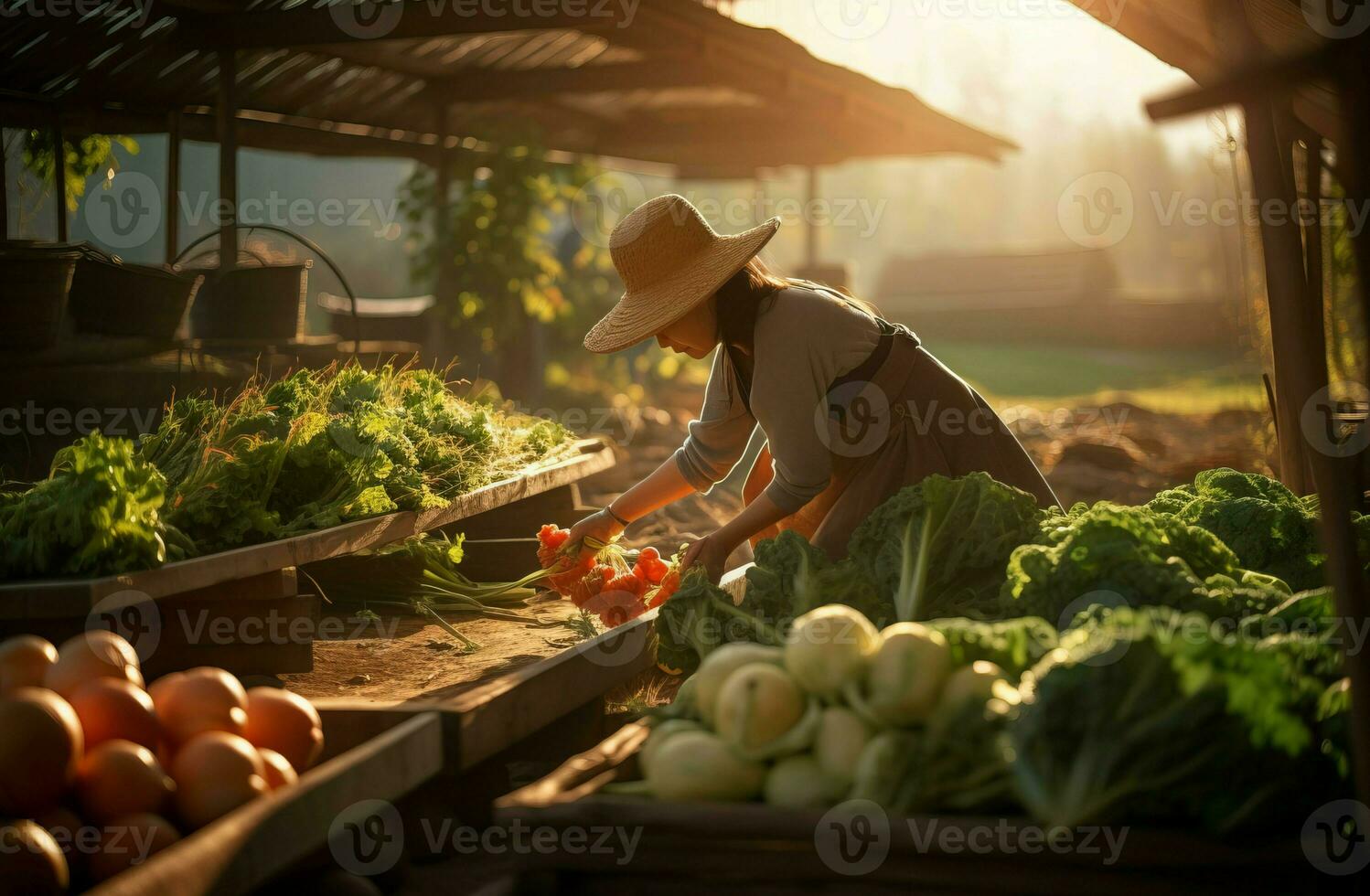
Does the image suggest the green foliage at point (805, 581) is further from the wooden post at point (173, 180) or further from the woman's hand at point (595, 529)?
the wooden post at point (173, 180)

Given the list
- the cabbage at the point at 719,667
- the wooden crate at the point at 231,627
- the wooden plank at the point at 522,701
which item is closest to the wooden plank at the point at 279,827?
the wooden plank at the point at 522,701

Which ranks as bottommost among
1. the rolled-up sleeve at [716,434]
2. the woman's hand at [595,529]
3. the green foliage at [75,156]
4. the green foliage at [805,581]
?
the woman's hand at [595,529]

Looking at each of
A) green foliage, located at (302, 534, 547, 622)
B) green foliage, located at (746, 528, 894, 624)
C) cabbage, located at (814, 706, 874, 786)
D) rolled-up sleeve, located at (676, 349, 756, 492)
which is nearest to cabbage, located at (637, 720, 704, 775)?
cabbage, located at (814, 706, 874, 786)

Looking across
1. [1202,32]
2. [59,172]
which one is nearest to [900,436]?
[1202,32]

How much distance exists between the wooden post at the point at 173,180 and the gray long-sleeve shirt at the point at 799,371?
7472mm

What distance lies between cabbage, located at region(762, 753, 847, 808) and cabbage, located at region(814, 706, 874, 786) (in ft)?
0.05

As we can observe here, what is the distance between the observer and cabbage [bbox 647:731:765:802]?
2.08 m

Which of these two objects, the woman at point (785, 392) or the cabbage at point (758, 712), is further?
the woman at point (785, 392)

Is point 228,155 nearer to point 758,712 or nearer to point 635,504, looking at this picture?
point 635,504

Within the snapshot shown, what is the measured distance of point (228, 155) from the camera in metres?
8.39

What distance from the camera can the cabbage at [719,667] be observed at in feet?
7.27

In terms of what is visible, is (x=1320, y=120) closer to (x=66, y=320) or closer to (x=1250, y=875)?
(x=1250, y=875)

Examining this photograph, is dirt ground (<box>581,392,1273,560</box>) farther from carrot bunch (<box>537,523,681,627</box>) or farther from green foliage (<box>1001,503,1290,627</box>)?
green foliage (<box>1001,503,1290,627</box>)

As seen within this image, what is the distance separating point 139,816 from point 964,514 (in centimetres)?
204
